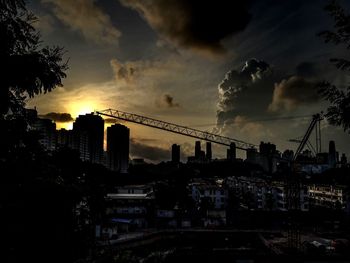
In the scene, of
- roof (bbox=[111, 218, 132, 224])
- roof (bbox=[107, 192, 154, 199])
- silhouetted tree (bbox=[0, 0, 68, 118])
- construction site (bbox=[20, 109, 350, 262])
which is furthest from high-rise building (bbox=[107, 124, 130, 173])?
silhouetted tree (bbox=[0, 0, 68, 118])

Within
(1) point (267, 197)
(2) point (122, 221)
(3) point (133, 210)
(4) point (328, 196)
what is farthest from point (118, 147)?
(2) point (122, 221)

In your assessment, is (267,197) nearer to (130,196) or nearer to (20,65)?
(130,196)

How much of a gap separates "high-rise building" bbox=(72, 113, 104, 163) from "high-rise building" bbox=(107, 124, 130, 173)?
19566 mm

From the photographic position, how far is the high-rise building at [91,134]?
142625mm

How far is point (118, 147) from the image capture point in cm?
17662

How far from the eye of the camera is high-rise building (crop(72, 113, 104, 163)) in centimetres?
14262

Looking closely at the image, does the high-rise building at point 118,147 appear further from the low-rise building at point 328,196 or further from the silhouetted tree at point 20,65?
the silhouetted tree at point 20,65

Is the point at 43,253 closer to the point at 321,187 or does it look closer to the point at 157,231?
the point at 157,231

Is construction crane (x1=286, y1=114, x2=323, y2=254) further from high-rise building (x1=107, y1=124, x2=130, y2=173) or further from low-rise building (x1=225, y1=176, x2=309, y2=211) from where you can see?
high-rise building (x1=107, y1=124, x2=130, y2=173)

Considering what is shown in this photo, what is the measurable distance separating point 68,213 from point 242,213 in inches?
2506

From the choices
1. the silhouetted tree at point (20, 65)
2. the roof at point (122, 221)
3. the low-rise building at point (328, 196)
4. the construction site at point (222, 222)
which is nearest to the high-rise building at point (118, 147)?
the construction site at point (222, 222)

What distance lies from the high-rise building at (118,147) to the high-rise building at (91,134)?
1957cm

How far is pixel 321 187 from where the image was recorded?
90.9m

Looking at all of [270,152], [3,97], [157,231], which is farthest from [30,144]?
[270,152]
